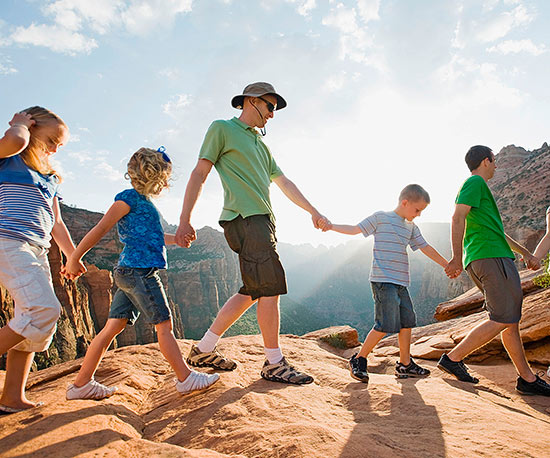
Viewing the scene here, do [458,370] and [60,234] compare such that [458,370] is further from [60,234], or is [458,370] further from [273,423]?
[60,234]

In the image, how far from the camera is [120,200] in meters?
2.73

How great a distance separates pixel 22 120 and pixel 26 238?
2.64 feet

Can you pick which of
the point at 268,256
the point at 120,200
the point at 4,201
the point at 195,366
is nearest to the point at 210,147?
the point at 120,200

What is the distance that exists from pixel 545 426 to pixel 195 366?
2798 millimetres

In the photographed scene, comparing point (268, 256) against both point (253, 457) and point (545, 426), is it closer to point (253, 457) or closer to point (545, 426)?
point (253, 457)

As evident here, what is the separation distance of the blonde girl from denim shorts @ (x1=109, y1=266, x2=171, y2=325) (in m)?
0.47

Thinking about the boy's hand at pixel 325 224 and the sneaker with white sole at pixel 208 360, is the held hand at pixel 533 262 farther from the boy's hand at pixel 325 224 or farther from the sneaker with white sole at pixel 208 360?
the sneaker with white sole at pixel 208 360

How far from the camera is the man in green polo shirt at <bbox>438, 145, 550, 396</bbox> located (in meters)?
3.51

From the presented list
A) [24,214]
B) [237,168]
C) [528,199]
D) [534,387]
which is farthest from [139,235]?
[528,199]

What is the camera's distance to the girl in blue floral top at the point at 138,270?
8.43ft

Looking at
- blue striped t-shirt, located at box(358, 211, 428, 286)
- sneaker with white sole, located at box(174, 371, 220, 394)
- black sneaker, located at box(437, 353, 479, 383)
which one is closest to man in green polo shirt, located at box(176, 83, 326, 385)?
sneaker with white sole, located at box(174, 371, 220, 394)

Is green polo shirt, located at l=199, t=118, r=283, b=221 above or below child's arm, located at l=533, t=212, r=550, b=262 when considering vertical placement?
above

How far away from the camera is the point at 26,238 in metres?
2.26

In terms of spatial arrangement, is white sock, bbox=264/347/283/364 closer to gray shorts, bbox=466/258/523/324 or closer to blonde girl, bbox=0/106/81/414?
blonde girl, bbox=0/106/81/414
